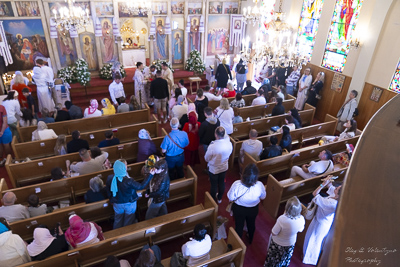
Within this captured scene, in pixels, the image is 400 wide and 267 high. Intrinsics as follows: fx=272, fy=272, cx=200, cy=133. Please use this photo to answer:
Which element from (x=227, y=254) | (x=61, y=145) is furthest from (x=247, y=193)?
(x=61, y=145)

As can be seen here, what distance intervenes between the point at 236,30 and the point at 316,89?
19.6 feet

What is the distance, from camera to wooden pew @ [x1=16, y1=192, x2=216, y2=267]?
12.4 feet

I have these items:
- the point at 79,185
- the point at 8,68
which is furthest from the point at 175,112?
the point at 8,68

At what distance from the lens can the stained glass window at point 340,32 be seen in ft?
29.8

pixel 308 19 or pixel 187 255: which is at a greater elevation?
pixel 308 19

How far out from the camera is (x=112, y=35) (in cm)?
1227

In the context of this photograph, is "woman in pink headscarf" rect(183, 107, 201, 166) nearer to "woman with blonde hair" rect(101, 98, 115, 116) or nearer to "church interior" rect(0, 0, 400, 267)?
"church interior" rect(0, 0, 400, 267)

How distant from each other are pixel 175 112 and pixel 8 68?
7987 mm

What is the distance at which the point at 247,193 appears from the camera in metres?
4.16

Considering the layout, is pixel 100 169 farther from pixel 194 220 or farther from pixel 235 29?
pixel 235 29

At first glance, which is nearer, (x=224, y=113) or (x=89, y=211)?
Answer: (x=89, y=211)

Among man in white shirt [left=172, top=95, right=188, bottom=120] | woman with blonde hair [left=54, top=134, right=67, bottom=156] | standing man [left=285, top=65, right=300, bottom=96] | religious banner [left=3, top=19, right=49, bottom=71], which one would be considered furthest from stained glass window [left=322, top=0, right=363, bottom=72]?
religious banner [left=3, top=19, right=49, bottom=71]

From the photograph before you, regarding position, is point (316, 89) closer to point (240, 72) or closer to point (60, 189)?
point (240, 72)

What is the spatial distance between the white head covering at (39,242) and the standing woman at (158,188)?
1592 mm
